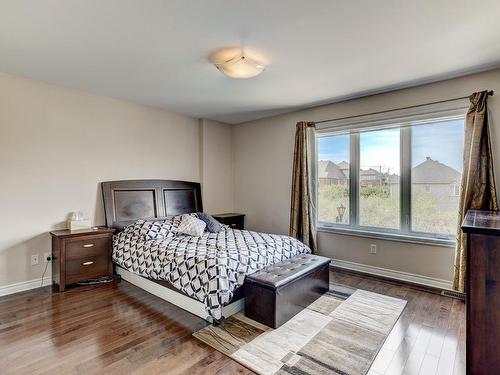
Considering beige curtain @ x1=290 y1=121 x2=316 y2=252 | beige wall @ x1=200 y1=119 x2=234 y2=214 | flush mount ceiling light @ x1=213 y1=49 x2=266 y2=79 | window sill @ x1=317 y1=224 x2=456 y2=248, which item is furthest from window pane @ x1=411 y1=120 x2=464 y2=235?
beige wall @ x1=200 y1=119 x2=234 y2=214

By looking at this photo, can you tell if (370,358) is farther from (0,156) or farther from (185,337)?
(0,156)

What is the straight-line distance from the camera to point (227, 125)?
18.4 feet

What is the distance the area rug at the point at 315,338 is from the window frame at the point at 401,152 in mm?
1073

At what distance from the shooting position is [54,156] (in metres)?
3.48

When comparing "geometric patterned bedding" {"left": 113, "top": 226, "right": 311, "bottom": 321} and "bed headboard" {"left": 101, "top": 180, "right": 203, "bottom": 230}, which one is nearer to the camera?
"geometric patterned bedding" {"left": 113, "top": 226, "right": 311, "bottom": 321}

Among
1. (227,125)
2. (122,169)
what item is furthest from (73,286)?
(227,125)

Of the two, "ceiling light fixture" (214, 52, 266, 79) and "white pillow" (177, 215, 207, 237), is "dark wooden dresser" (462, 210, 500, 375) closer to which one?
"ceiling light fixture" (214, 52, 266, 79)

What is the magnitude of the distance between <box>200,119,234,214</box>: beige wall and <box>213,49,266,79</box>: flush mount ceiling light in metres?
2.47

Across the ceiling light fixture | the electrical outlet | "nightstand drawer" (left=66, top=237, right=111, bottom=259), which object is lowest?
the electrical outlet

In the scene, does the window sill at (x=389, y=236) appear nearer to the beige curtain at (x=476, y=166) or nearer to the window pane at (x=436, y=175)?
the window pane at (x=436, y=175)

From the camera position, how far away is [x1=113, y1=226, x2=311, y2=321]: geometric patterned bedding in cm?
240

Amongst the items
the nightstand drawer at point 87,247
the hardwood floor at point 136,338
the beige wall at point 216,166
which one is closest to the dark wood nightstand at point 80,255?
the nightstand drawer at point 87,247

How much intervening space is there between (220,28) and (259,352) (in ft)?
8.38

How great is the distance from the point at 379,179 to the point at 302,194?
114cm
